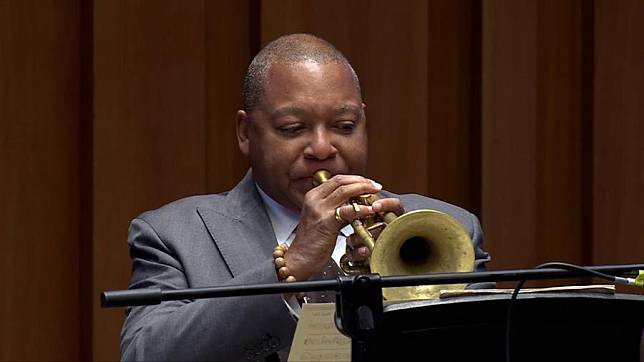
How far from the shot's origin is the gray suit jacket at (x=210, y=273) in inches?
92.0

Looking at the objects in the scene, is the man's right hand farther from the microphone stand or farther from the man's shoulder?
the microphone stand

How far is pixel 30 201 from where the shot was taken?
3.35 m

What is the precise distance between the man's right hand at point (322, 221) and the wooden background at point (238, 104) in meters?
1.01

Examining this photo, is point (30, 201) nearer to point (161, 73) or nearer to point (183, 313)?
point (161, 73)

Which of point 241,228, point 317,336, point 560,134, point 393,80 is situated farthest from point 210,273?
point 560,134

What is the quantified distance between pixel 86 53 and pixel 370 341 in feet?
6.29

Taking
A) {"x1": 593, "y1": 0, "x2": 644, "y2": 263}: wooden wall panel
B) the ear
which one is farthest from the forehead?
{"x1": 593, "y1": 0, "x2": 644, "y2": 263}: wooden wall panel

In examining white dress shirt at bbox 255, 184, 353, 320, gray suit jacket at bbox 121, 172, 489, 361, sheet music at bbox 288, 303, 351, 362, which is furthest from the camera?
white dress shirt at bbox 255, 184, 353, 320

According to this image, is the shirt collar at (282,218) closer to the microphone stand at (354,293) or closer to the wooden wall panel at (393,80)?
the wooden wall panel at (393,80)

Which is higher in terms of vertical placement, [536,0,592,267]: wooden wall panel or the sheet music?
[536,0,592,267]: wooden wall panel

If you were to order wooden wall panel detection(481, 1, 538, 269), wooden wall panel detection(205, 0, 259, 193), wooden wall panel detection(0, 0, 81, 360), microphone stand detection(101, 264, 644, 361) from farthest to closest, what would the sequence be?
wooden wall panel detection(481, 1, 538, 269)
wooden wall panel detection(205, 0, 259, 193)
wooden wall panel detection(0, 0, 81, 360)
microphone stand detection(101, 264, 644, 361)

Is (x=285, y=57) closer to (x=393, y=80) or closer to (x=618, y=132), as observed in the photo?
(x=393, y=80)

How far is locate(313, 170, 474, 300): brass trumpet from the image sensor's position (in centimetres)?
235

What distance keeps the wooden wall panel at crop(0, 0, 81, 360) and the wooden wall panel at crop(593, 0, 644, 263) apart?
147cm
